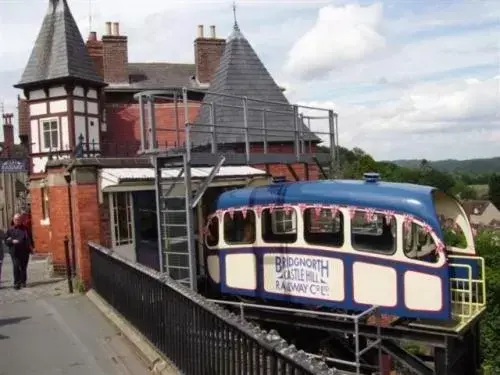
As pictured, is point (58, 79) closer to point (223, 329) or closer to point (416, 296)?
point (416, 296)

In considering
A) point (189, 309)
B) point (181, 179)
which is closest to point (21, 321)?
point (181, 179)

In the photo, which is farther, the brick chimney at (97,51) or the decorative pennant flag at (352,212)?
the brick chimney at (97,51)

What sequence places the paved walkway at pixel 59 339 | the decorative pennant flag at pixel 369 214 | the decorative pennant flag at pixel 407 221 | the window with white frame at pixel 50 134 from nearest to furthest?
1. the paved walkway at pixel 59 339
2. the decorative pennant flag at pixel 407 221
3. the decorative pennant flag at pixel 369 214
4. the window with white frame at pixel 50 134

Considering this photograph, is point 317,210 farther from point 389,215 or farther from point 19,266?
point 19,266

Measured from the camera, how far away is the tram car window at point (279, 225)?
10117 millimetres

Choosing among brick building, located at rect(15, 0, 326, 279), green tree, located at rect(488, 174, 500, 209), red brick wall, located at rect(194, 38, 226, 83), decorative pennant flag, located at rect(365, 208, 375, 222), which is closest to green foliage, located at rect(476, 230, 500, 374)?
brick building, located at rect(15, 0, 326, 279)

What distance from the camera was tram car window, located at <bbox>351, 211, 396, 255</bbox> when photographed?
8945 mm

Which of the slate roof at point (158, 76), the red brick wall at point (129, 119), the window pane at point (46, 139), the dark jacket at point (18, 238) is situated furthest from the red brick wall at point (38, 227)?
the dark jacket at point (18, 238)

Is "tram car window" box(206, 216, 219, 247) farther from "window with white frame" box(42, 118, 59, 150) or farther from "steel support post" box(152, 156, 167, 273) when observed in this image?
"window with white frame" box(42, 118, 59, 150)

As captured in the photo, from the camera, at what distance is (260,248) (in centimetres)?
1059

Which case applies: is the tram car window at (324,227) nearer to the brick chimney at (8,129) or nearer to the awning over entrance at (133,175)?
the awning over entrance at (133,175)

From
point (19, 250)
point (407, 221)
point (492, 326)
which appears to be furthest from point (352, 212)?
point (492, 326)

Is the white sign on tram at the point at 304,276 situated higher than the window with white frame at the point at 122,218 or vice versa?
the window with white frame at the point at 122,218

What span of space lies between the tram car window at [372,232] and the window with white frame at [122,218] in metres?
5.26
